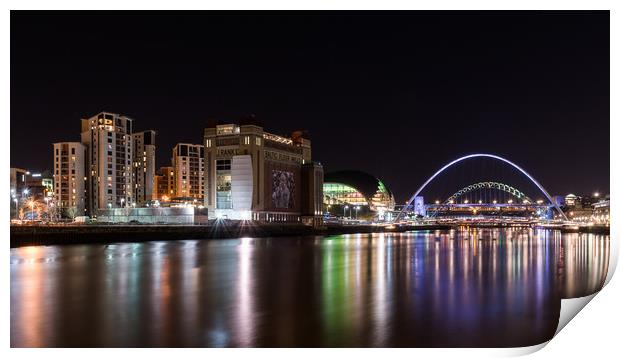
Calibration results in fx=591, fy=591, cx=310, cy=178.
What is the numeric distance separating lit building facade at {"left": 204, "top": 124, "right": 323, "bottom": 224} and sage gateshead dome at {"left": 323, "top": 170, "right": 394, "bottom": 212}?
99.9 ft

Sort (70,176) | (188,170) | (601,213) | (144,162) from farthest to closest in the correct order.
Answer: (188,170), (144,162), (70,176), (601,213)

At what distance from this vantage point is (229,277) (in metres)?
15.2

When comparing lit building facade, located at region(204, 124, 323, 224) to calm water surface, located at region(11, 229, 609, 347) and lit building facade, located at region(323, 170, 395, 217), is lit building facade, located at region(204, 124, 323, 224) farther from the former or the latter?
calm water surface, located at region(11, 229, 609, 347)

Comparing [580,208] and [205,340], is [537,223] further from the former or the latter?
[205,340]

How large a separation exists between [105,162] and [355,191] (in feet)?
132

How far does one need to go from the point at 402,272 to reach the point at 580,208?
2257 inches

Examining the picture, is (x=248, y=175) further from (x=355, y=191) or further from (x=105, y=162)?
(x=355, y=191)

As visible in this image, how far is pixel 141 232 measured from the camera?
1308 inches

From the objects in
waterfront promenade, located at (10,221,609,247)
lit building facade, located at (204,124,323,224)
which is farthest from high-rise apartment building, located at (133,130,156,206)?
waterfront promenade, located at (10,221,609,247)

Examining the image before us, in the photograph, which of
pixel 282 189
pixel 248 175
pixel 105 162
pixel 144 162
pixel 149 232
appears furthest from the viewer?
pixel 144 162

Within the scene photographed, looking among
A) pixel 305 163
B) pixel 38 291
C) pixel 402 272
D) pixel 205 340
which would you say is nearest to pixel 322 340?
pixel 205 340

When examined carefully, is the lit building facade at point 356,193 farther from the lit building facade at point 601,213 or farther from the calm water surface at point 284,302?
the calm water surface at point 284,302

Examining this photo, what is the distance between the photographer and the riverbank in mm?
27812

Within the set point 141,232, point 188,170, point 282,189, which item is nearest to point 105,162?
point 188,170
